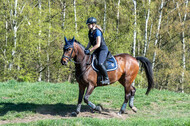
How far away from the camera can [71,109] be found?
8750 millimetres

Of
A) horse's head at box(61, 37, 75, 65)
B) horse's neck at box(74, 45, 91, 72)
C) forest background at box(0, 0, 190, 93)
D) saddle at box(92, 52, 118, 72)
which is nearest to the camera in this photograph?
horse's head at box(61, 37, 75, 65)

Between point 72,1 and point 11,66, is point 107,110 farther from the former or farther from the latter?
point 72,1

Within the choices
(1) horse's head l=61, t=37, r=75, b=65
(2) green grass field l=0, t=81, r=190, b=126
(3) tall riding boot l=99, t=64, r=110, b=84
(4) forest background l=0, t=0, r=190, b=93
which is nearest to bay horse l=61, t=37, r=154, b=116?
(1) horse's head l=61, t=37, r=75, b=65

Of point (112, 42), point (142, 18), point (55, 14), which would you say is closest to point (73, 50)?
point (55, 14)

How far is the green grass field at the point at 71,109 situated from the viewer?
6695 millimetres

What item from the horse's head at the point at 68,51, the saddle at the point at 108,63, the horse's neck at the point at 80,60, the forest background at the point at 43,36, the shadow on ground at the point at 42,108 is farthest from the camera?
the forest background at the point at 43,36

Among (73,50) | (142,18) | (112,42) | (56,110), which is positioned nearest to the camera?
(73,50)

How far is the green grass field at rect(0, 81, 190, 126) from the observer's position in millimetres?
6695

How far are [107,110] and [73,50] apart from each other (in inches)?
113

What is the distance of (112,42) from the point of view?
21625mm

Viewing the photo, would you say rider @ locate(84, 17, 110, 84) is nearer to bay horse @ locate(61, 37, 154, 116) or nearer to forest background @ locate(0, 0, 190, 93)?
bay horse @ locate(61, 37, 154, 116)

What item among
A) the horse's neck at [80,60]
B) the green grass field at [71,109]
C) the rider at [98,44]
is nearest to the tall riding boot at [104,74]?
the rider at [98,44]

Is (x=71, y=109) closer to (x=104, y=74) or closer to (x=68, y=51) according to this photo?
(x=104, y=74)

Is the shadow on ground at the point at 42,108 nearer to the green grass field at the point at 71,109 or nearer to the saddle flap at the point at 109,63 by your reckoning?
the green grass field at the point at 71,109
